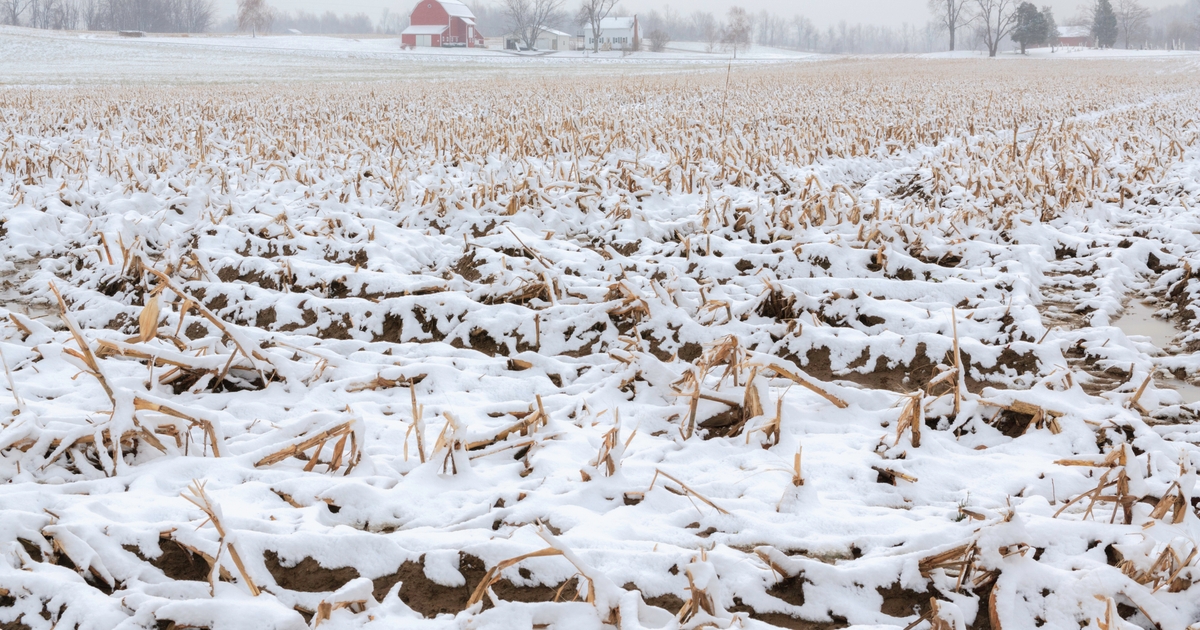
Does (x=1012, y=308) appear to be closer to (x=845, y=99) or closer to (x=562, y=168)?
(x=562, y=168)

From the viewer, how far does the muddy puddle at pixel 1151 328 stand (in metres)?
3.85

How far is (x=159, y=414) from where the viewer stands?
3.01 metres

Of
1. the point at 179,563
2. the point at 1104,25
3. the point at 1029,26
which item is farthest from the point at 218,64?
the point at 1104,25

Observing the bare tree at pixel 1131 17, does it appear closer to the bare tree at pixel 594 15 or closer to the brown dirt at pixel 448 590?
the bare tree at pixel 594 15

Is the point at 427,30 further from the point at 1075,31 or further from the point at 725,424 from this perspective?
the point at 1075,31

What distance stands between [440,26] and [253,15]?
71.9ft

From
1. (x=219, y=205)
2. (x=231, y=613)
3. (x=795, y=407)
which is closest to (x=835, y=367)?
(x=795, y=407)

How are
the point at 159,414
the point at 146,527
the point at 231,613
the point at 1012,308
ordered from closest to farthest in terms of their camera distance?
the point at 231,613, the point at 146,527, the point at 159,414, the point at 1012,308

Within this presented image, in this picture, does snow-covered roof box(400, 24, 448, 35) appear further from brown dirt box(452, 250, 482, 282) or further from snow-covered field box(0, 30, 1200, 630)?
brown dirt box(452, 250, 482, 282)

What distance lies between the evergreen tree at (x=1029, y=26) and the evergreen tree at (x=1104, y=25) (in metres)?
13.6

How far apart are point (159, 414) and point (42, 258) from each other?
4.28 meters

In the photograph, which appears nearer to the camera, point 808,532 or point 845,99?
point 808,532

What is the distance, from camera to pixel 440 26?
246 feet

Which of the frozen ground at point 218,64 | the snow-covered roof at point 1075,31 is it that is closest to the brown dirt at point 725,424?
the frozen ground at point 218,64
